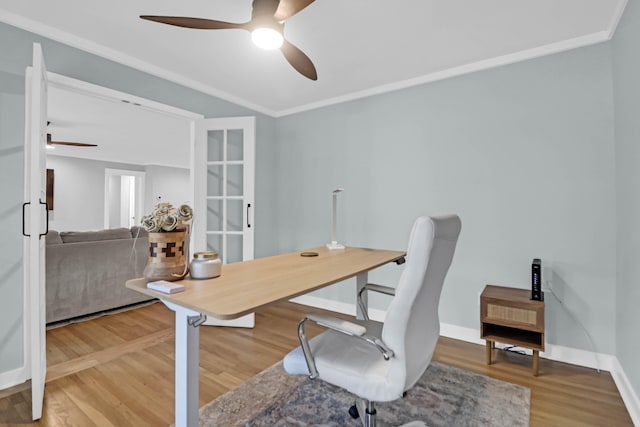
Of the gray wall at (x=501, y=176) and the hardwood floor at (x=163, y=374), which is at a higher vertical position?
the gray wall at (x=501, y=176)

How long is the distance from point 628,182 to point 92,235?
181 inches

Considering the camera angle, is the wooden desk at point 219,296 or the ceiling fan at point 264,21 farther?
the ceiling fan at point 264,21

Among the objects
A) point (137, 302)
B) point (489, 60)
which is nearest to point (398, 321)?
point (489, 60)

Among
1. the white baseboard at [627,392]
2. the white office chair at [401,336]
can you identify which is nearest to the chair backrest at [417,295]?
the white office chair at [401,336]

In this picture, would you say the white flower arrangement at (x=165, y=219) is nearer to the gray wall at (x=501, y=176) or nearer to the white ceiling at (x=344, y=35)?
the white ceiling at (x=344, y=35)

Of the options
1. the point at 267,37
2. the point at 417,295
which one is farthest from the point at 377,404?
the point at 267,37

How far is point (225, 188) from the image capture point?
10.8ft

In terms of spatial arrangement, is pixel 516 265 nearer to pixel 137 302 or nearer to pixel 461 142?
pixel 461 142

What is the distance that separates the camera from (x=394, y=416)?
1.66 metres

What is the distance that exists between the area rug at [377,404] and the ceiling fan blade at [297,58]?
6.89ft

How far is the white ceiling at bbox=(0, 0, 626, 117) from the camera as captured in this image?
1.95m

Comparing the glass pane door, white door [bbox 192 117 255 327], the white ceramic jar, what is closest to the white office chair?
the white ceramic jar

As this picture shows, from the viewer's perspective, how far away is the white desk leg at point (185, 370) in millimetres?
1082

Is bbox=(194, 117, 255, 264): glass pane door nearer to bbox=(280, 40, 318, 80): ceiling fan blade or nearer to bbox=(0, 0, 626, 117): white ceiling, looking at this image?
bbox=(0, 0, 626, 117): white ceiling
